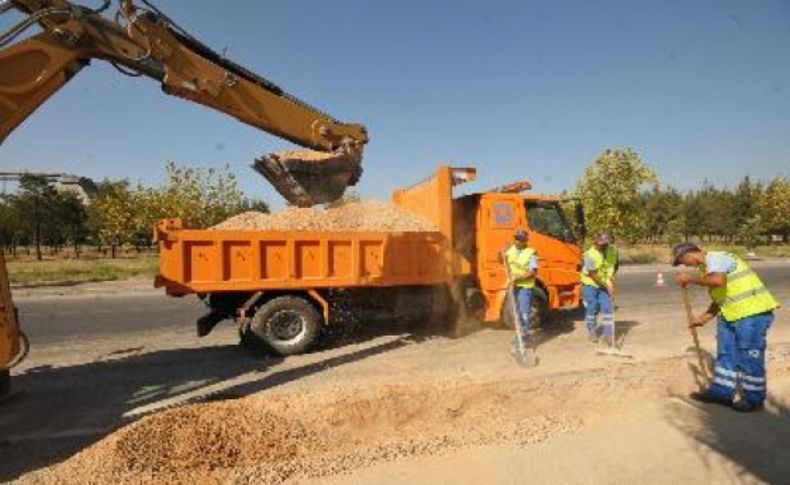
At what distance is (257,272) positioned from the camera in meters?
8.80

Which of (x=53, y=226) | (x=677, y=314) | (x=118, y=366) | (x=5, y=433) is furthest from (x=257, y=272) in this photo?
(x=53, y=226)

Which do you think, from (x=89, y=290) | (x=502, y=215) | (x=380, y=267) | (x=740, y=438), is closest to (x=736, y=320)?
(x=740, y=438)

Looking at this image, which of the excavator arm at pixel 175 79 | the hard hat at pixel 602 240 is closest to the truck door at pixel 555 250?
the hard hat at pixel 602 240

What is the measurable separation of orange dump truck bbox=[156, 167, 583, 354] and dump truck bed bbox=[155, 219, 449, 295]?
1cm

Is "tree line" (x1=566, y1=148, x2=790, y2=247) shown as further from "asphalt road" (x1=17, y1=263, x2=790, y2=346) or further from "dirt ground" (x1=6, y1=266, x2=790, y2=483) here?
"dirt ground" (x1=6, y1=266, x2=790, y2=483)

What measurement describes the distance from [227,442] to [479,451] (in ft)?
6.79

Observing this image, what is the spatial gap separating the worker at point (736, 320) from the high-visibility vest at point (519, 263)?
8.59 ft

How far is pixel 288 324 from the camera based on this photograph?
9.02 m

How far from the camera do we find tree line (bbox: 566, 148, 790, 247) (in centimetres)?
3033

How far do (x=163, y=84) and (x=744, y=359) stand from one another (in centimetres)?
664

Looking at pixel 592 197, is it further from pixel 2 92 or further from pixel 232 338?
pixel 2 92

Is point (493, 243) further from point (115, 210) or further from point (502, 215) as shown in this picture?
point (115, 210)

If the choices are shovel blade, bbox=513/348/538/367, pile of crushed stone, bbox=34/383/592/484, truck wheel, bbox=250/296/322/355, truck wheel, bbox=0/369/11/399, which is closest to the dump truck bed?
truck wheel, bbox=250/296/322/355

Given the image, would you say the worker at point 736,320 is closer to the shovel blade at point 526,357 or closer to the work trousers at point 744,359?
the work trousers at point 744,359
